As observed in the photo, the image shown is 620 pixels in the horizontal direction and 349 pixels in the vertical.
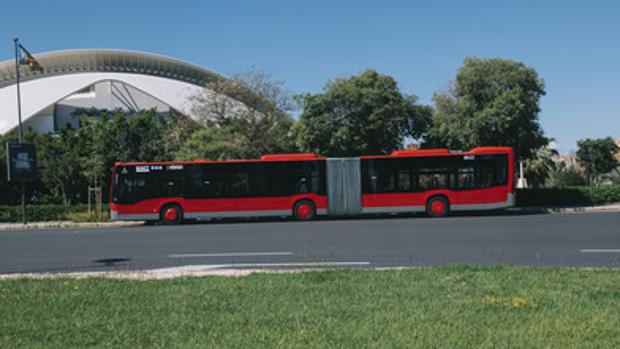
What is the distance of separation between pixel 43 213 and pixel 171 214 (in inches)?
311

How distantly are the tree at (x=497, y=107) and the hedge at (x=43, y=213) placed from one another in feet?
60.3

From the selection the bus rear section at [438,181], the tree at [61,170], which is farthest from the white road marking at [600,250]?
the tree at [61,170]

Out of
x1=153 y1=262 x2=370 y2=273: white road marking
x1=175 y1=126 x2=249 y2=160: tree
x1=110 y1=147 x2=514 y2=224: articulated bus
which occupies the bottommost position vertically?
x1=153 y1=262 x2=370 y2=273: white road marking

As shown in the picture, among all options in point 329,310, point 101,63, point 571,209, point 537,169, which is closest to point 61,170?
point 571,209

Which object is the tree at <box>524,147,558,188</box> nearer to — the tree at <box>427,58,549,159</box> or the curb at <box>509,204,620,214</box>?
the tree at <box>427,58,549,159</box>

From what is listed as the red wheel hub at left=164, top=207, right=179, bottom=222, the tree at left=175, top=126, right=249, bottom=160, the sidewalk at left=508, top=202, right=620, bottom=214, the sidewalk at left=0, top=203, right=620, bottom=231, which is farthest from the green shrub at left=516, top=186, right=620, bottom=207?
the red wheel hub at left=164, top=207, right=179, bottom=222

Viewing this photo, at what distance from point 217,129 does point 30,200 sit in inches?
534

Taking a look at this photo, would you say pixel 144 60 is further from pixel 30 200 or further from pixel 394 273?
pixel 394 273

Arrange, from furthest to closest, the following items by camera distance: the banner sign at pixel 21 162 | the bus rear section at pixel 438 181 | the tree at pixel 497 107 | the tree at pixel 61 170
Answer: the tree at pixel 61 170 < the tree at pixel 497 107 < the banner sign at pixel 21 162 < the bus rear section at pixel 438 181

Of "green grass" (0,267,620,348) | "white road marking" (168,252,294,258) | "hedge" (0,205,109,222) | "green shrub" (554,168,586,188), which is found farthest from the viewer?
"green shrub" (554,168,586,188)

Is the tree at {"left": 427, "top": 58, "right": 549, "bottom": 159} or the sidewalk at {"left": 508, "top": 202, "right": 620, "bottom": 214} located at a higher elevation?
the tree at {"left": 427, "top": 58, "right": 549, "bottom": 159}

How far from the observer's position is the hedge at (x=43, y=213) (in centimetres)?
2958

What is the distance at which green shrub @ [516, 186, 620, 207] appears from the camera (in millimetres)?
29625

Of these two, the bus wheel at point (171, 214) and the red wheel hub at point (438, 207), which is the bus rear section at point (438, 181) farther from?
the bus wheel at point (171, 214)
